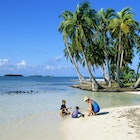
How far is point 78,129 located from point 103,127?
1.14m

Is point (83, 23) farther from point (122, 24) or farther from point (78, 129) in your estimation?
point (78, 129)

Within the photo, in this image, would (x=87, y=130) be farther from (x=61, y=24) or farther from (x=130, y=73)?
(x=130, y=73)

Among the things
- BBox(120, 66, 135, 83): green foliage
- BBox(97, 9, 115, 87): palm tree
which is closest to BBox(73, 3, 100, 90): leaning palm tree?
BBox(97, 9, 115, 87): palm tree

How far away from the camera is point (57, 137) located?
42.9 ft

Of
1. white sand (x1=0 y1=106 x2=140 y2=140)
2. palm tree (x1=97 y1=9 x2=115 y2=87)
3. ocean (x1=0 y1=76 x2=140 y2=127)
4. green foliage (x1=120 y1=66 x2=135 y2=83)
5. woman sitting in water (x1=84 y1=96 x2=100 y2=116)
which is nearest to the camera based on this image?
white sand (x1=0 y1=106 x2=140 y2=140)

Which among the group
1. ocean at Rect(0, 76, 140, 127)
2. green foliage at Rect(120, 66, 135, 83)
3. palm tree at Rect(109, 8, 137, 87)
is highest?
palm tree at Rect(109, 8, 137, 87)

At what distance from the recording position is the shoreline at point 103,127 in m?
12.4

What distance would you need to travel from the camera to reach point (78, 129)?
14422 mm

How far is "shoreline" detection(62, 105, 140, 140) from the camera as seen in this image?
1244 centimetres

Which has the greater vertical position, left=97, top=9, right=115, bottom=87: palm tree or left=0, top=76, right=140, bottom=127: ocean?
left=97, top=9, right=115, bottom=87: palm tree

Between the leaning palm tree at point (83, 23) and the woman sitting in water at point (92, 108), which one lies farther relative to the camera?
the leaning palm tree at point (83, 23)

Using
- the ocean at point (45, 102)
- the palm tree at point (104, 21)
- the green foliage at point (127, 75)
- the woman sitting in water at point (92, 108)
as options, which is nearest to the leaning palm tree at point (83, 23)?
the palm tree at point (104, 21)

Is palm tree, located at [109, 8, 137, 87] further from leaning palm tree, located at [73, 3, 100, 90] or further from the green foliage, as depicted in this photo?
the green foliage

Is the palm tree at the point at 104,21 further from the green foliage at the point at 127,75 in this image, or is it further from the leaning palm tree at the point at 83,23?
the green foliage at the point at 127,75
